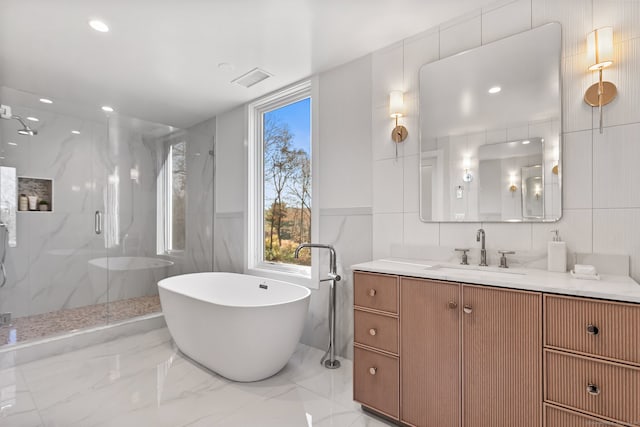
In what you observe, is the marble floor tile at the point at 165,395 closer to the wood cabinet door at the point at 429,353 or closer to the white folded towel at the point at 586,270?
the wood cabinet door at the point at 429,353

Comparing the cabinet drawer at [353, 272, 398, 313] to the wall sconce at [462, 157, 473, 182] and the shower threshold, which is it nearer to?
the wall sconce at [462, 157, 473, 182]

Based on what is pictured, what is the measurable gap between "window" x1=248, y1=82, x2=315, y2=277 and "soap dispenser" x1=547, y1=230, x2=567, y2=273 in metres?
1.75

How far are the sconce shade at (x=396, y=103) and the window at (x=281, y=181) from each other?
1.02 metres

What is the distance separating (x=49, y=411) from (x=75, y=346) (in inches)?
43.7

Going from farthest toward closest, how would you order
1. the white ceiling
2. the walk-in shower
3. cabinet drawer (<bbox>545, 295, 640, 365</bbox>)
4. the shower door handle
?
the shower door handle → the walk-in shower → the white ceiling → cabinet drawer (<bbox>545, 295, 640, 365</bbox>)

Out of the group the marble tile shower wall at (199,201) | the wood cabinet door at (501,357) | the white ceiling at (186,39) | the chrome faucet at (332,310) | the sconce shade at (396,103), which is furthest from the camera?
the marble tile shower wall at (199,201)

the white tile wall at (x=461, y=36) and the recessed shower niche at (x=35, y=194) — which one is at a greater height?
the white tile wall at (x=461, y=36)

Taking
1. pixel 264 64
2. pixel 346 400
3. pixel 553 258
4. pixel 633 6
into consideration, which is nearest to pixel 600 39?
pixel 633 6

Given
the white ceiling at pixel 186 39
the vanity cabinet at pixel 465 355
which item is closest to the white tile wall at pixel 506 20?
the white ceiling at pixel 186 39

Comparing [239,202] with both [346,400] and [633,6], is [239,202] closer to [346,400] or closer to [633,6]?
[346,400]

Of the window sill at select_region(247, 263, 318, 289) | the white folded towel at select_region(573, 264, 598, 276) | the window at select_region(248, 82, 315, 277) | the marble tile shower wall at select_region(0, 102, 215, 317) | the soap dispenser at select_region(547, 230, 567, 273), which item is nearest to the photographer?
the white folded towel at select_region(573, 264, 598, 276)

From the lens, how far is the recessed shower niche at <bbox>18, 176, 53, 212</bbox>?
328 centimetres

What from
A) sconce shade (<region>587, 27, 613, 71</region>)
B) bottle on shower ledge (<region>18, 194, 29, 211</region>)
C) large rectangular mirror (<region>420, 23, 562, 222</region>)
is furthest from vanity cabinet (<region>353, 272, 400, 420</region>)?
bottle on shower ledge (<region>18, 194, 29, 211</region>)

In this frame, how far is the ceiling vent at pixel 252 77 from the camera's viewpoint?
279 centimetres
